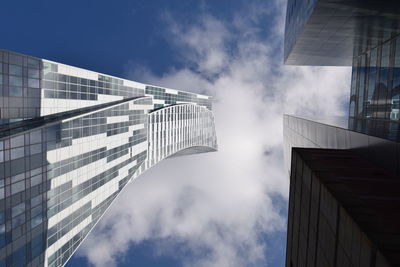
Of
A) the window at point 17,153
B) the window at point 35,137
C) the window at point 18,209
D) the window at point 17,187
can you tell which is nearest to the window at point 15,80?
the window at point 35,137

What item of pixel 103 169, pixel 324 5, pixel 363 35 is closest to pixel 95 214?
pixel 103 169

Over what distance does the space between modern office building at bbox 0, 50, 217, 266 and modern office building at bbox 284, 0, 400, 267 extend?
26.9 m

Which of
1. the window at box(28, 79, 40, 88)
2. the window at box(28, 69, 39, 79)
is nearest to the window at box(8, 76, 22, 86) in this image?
the window at box(28, 79, 40, 88)

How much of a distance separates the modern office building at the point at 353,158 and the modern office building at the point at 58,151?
1059 inches

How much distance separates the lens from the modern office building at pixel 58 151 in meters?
25.6

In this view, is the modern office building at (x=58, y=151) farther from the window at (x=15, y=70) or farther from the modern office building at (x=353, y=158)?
the modern office building at (x=353, y=158)

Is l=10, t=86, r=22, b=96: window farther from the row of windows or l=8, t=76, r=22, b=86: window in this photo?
the row of windows

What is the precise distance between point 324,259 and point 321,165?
516cm

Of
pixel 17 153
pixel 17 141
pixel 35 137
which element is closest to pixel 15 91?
pixel 35 137

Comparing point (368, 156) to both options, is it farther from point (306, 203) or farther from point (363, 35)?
point (363, 35)

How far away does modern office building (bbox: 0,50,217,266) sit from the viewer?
A: 84.1ft

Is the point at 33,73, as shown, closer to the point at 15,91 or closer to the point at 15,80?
the point at 15,80

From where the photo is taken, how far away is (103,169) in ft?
145

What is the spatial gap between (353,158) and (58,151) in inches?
1314
